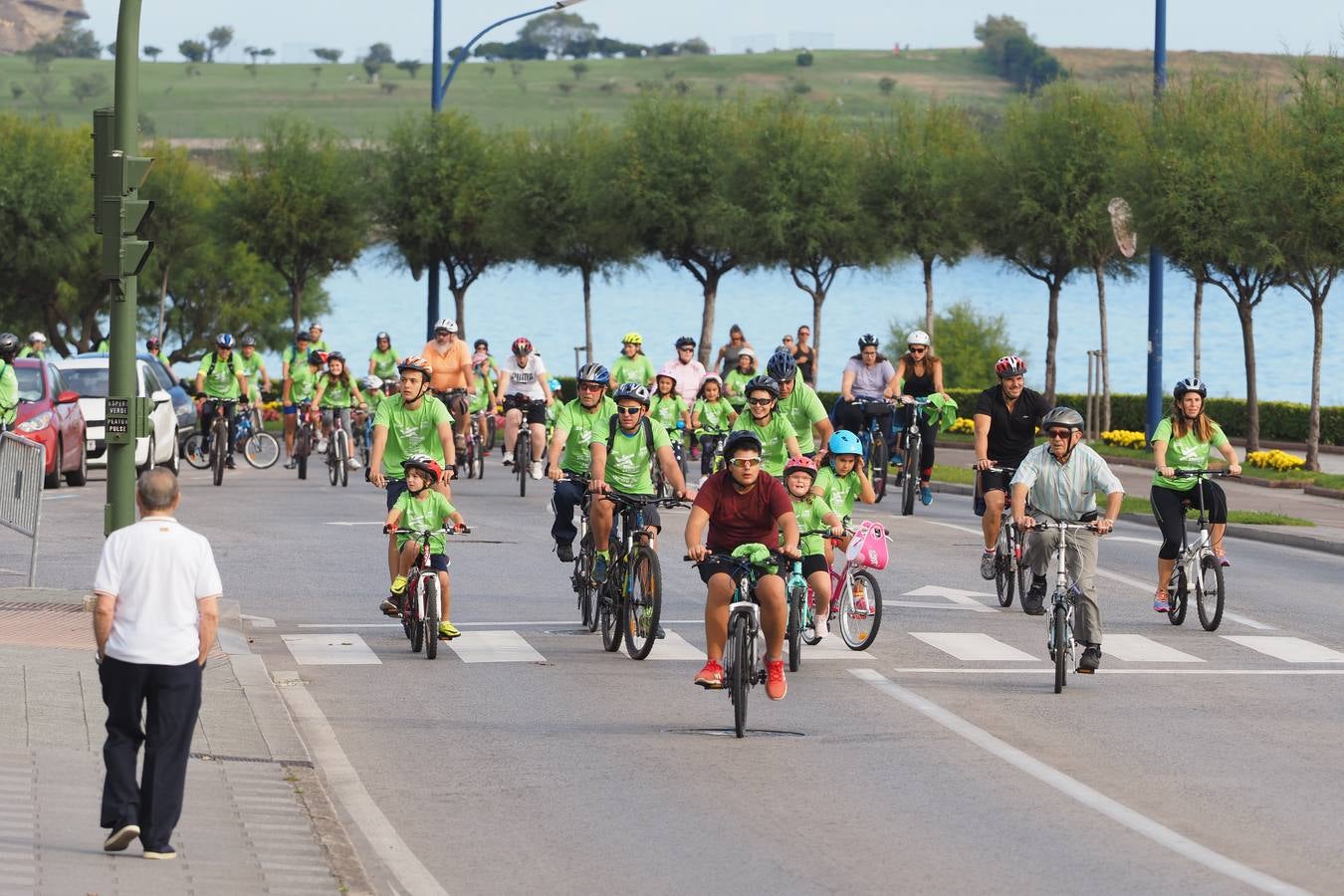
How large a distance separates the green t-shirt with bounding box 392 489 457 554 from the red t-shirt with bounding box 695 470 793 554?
301cm

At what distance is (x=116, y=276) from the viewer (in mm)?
14289

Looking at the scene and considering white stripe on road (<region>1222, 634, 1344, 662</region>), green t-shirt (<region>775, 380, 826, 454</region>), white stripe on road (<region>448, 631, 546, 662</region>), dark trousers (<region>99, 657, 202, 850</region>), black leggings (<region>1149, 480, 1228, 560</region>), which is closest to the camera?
dark trousers (<region>99, 657, 202, 850</region>)

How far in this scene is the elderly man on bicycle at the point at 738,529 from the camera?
11797 millimetres

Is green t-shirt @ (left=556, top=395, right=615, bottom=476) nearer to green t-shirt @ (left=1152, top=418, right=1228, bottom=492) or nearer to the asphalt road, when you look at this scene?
the asphalt road

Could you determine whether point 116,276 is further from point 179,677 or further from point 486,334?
point 486,334

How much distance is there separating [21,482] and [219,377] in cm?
1319

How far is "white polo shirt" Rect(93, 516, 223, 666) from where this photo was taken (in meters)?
8.12

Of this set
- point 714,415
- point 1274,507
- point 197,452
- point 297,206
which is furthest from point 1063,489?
point 297,206

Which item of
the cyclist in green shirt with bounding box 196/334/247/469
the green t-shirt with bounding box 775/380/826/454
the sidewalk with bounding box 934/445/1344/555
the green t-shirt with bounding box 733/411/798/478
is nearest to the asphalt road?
the green t-shirt with bounding box 733/411/798/478

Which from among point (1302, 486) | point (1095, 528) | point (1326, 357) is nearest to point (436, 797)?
point (1095, 528)

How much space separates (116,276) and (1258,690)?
7163mm

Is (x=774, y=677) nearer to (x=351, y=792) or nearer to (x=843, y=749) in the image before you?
(x=843, y=749)

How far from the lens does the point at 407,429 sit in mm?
15445

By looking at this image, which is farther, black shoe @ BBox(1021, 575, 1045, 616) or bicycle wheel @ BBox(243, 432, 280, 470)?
bicycle wheel @ BBox(243, 432, 280, 470)
